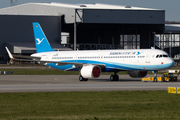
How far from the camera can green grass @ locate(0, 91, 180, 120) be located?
583 inches

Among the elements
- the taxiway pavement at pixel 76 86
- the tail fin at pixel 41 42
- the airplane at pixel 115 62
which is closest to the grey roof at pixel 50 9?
the tail fin at pixel 41 42

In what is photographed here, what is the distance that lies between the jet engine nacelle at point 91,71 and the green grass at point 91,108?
55.9ft

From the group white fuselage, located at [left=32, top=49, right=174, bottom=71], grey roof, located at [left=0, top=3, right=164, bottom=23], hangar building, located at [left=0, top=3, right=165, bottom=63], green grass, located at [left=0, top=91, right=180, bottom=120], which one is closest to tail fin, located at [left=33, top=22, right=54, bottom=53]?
white fuselage, located at [left=32, top=49, right=174, bottom=71]

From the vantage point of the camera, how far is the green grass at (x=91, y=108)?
14.8 m

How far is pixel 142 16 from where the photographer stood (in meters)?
97.2

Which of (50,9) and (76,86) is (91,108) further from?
(50,9)

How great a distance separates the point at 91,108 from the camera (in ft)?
56.7

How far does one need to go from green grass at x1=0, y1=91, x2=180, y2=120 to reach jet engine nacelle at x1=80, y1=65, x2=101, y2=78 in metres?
17.0

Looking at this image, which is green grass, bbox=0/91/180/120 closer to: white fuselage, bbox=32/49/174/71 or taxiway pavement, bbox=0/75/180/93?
taxiway pavement, bbox=0/75/180/93

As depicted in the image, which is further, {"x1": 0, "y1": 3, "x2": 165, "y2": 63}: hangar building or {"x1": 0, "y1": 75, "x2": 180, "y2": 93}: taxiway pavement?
{"x1": 0, "y1": 3, "x2": 165, "y2": 63}: hangar building

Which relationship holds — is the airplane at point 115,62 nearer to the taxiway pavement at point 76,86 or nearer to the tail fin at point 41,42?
the taxiway pavement at point 76,86

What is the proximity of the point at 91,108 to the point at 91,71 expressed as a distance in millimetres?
21594

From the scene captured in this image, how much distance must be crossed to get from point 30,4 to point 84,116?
95.4 metres

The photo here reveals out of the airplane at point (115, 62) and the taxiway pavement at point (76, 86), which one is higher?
the airplane at point (115, 62)
